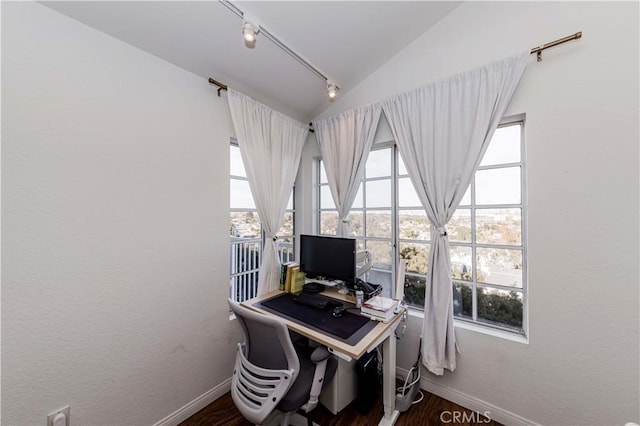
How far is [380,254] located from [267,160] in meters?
1.43

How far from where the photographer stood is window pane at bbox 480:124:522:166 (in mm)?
1688

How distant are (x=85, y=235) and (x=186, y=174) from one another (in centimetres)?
68

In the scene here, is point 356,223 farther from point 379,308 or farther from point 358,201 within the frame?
point 379,308

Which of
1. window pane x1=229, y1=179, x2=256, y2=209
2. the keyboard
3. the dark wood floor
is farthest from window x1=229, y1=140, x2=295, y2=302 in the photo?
the dark wood floor

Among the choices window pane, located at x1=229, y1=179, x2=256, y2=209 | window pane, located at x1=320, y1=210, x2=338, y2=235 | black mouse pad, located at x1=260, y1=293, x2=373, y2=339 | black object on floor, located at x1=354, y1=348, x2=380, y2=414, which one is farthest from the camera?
window pane, located at x1=320, y1=210, x2=338, y2=235

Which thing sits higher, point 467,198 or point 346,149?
point 346,149

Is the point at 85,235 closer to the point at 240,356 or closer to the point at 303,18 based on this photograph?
the point at 240,356

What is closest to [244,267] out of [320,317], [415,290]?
[320,317]

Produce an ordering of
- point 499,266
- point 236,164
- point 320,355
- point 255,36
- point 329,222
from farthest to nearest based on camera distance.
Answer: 1. point 329,222
2. point 236,164
3. point 499,266
4. point 255,36
5. point 320,355

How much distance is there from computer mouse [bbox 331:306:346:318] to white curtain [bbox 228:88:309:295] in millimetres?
770

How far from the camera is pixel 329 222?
2.64 meters

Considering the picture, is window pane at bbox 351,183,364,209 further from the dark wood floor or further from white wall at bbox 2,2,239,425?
the dark wood floor

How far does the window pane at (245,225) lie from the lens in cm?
215

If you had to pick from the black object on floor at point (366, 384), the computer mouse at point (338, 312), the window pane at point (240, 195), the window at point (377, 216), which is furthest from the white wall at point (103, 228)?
the window at point (377, 216)
